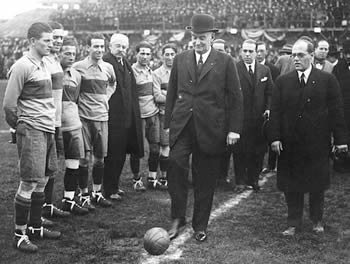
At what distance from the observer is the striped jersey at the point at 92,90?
22.1 feet

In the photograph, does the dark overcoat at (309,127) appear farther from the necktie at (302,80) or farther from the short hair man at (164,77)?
the short hair man at (164,77)

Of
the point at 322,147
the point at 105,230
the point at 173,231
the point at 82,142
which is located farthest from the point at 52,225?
the point at 322,147

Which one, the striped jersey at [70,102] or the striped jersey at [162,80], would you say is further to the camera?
the striped jersey at [162,80]

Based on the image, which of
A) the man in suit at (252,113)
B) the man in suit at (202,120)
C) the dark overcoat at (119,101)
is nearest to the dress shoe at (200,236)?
the man in suit at (202,120)

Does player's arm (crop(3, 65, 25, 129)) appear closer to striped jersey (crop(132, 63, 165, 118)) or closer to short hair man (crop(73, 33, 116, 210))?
short hair man (crop(73, 33, 116, 210))

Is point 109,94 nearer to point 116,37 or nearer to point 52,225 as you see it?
point 116,37

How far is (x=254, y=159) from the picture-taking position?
825 cm

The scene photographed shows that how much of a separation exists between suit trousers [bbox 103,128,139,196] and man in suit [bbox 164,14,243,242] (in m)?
1.60

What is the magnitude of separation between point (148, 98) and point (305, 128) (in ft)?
9.06

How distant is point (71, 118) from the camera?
636 cm

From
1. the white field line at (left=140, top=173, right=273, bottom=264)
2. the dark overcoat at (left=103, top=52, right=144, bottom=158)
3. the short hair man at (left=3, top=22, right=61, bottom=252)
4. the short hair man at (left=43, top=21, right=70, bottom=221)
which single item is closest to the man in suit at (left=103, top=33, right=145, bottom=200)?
Answer: the dark overcoat at (left=103, top=52, right=144, bottom=158)

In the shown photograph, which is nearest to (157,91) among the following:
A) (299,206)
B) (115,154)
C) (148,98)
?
(148,98)

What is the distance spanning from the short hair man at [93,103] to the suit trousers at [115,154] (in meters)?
0.33

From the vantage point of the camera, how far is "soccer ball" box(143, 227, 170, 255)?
4.98 meters
